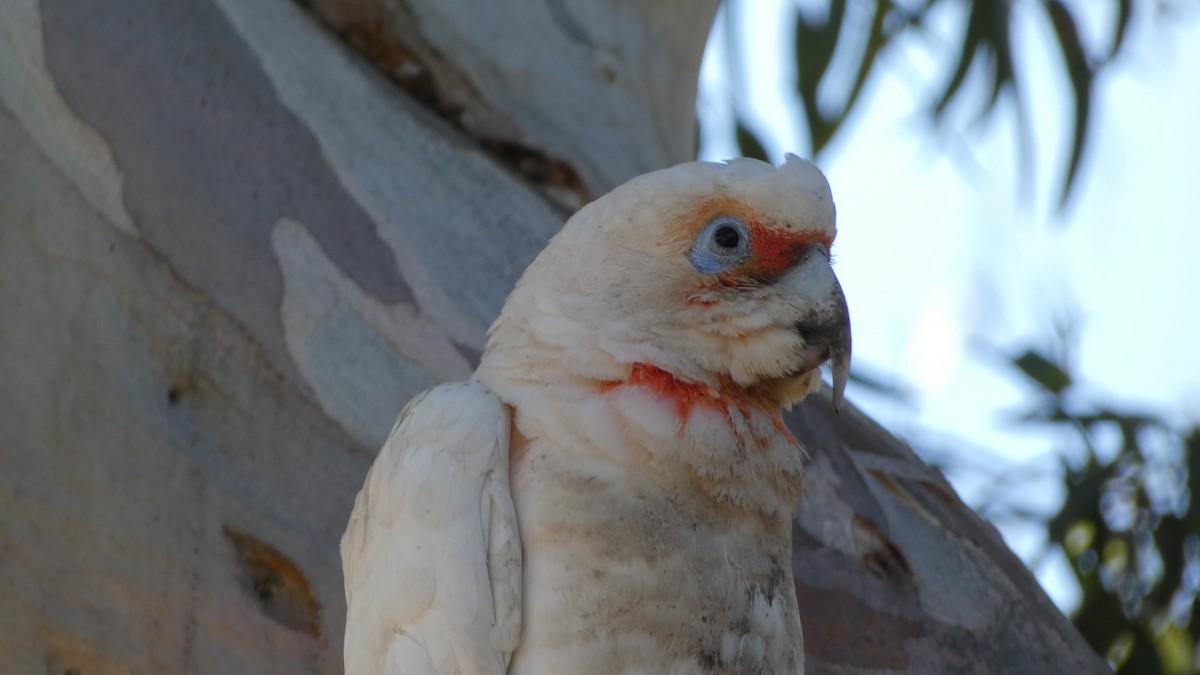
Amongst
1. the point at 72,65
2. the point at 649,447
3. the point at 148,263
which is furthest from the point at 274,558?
the point at 72,65

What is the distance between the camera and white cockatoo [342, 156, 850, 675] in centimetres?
161

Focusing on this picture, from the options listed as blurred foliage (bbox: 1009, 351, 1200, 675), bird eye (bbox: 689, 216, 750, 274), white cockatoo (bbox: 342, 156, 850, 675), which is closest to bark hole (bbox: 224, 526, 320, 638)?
white cockatoo (bbox: 342, 156, 850, 675)

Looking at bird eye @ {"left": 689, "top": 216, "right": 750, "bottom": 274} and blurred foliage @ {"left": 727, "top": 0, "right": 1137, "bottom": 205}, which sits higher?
bird eye @ {"left": 689, "top": 216, "right": 750, "bottom": 274}

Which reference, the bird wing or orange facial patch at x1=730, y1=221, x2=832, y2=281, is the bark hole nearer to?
the bird wing

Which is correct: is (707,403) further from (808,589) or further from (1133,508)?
(1133,508)

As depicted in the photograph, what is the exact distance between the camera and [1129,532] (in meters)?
3.61

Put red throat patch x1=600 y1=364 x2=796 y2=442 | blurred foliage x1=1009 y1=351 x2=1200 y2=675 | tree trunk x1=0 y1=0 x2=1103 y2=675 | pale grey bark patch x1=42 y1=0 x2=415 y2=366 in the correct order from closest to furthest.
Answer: red throat patch x1=600 y1=364 x2=796 y2=442 → tree trunk x1=0 y1=0 x2=1103 y2=675 → pale grey bark patch x1=42 y1=0 x2=415 y2=366 → blurred foliage x1=1009 y1=351 x2=1200 y2=675

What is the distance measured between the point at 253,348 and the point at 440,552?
55 cm

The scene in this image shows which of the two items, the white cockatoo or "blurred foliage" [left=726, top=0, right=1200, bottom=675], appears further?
"blurred foliage" [left=726, top=0, right=1200, bottom=675]

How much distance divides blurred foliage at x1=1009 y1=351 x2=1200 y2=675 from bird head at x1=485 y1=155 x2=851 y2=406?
2049mm

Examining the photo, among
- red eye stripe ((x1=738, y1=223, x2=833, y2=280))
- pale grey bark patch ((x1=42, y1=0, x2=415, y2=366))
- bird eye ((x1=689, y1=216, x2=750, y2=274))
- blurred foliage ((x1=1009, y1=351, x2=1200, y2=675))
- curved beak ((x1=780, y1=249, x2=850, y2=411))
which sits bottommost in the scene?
blurred foliage ((x1=1009, y1=351, x2=1200, y2=675))

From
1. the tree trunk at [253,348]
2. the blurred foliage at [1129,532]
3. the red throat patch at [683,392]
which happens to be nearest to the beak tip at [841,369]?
the red throat patch at [683,392]

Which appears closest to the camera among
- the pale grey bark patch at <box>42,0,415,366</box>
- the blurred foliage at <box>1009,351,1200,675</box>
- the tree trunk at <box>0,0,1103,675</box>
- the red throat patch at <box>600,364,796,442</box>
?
the red throat patch at <box>600,364,796,442</box>

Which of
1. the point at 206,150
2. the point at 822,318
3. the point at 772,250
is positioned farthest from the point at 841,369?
the point at 206,150
